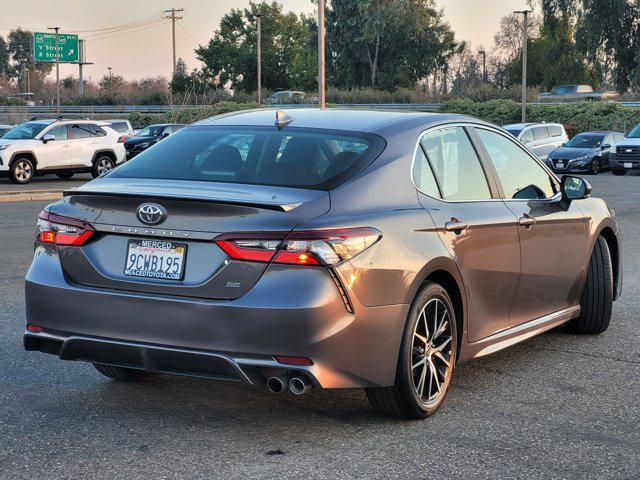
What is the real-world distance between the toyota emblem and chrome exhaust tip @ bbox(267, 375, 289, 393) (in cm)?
90

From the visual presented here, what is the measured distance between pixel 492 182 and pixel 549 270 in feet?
2.65

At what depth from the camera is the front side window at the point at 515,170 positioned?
243 inches

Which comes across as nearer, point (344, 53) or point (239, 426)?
point (239, 426)

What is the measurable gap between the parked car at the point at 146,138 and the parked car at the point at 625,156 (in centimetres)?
1480

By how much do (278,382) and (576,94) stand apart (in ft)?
217

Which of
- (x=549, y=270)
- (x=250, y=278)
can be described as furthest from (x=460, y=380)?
(x=250, y=278)

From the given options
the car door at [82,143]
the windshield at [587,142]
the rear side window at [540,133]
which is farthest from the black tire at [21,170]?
the windshield at [587,142]

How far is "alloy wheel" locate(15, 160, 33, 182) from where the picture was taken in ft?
89.7

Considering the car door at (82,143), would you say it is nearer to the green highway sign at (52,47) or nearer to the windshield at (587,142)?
the windshield at (587,142)

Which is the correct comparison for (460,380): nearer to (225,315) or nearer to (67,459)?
(225,315)

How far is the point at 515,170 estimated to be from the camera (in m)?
6.39

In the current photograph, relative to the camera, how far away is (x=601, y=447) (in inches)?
185

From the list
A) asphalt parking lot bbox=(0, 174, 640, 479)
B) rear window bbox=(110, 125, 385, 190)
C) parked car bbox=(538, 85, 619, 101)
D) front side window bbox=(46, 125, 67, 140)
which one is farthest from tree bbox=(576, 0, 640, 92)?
rear window bbox=(110, 125, 385, 190)

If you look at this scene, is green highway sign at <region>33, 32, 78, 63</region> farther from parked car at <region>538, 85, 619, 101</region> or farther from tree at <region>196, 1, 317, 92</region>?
parked car at <region>538, 85, 619, 101</region>
